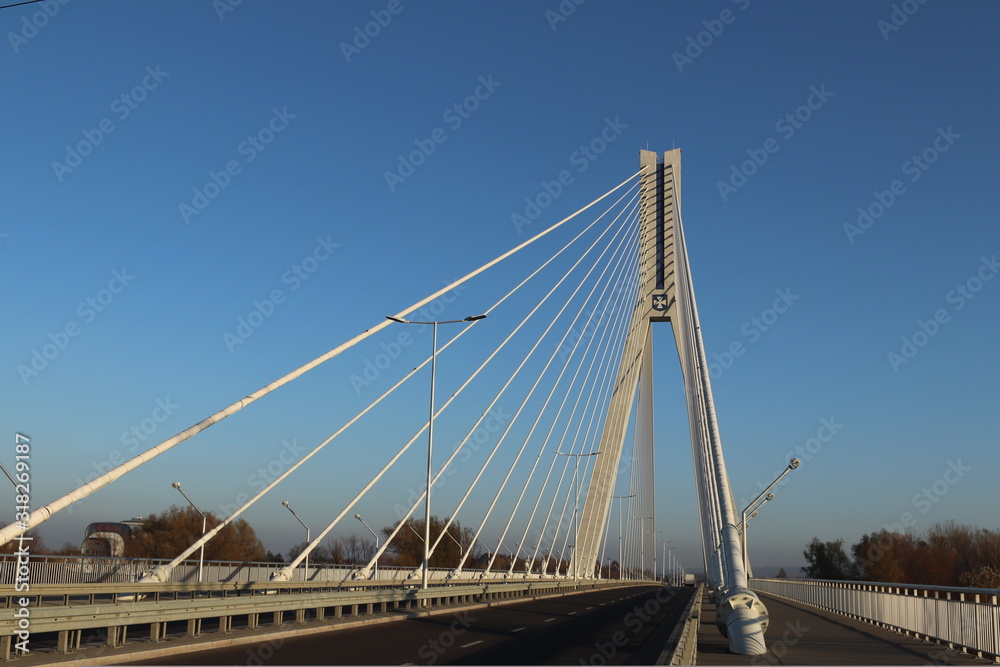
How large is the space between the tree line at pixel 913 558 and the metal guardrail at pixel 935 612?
29.7 metres

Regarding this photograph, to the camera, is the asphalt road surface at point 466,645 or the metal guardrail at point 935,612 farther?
the metal guardrail at point 935,612

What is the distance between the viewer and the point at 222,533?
84.9 meters

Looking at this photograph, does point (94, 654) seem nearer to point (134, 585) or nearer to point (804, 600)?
point (134, 585)

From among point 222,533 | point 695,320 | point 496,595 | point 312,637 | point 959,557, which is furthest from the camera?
point 222,533

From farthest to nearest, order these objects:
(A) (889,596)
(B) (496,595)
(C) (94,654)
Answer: (B) (496,595)
(A) (889,596)
(C) (94,654)

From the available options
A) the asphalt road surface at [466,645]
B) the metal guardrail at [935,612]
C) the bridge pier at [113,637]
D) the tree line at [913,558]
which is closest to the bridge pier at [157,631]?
the bridge pier at [113,637]

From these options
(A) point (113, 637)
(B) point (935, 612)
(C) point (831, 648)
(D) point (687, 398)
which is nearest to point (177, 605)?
(A) point (113, 637)

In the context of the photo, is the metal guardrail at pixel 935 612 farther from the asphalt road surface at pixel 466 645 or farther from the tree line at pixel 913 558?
the tree line at pixel 913 558

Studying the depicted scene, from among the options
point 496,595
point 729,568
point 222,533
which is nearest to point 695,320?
point 729,568

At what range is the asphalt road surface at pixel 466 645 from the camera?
49.1 feet

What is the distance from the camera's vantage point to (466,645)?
17.9m

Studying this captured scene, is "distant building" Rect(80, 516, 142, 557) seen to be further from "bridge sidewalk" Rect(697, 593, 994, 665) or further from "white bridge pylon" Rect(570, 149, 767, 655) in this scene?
"bridge sidewalk" Rect(697, 593, 994, 665)

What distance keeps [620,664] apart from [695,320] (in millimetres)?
12998

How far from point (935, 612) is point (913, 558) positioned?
67.6 metres
